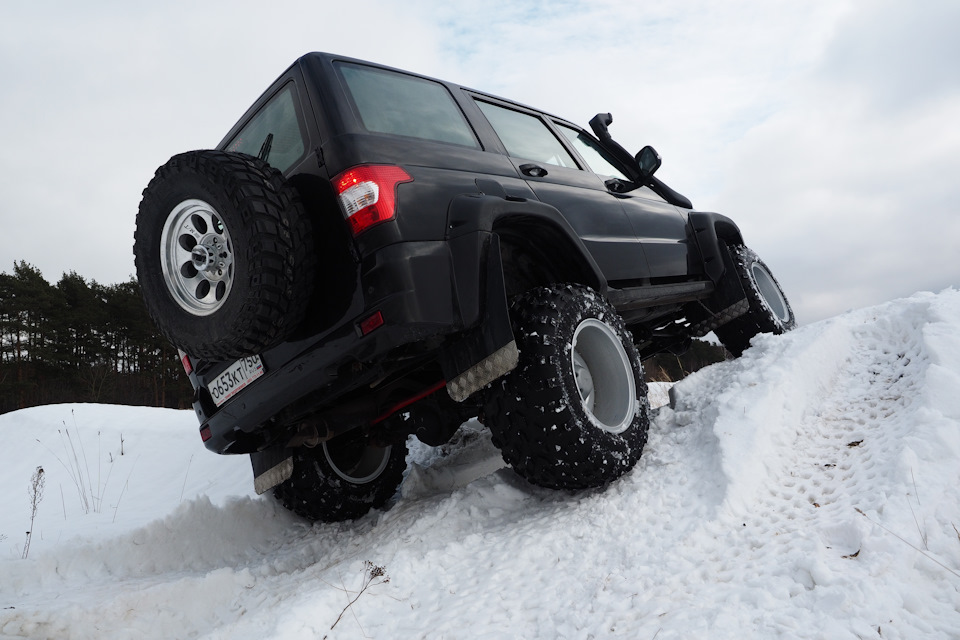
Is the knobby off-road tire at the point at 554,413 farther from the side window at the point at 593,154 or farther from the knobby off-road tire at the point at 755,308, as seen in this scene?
the knobby off-road tire at the point at 755,308

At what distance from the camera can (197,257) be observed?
6.71 feet

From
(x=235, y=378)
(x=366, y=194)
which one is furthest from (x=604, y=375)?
(x=235, y=378)

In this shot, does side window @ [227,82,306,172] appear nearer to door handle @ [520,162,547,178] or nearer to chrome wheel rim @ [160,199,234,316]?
chrome wheel rim @ [160,199,234,316]

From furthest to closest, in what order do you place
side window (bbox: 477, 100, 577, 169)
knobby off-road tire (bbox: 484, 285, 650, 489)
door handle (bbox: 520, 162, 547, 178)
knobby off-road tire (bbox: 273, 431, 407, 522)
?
1. knobby off-road tire (bbox: 273, 431, 407, 522)
2. side window (bbox: 477, 100, 577, 169)
3. door handle (bbox: 520, 162, 547, 178)
4. knobby off-road tire (bbox: 484, 285, 650, 489)

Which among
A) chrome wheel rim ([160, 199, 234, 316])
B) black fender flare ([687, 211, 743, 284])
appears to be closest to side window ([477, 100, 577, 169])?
black fender flare ([687, 211, 743, 284])

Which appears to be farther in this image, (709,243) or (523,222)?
(709,243)

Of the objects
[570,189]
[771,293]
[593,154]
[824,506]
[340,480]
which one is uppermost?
[593,154]

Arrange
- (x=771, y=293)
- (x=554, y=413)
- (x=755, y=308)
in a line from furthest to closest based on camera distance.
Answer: (x=771, y=293) → (x=755, y=308) → (x=554, y=413)

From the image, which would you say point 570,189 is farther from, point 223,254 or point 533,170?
point 223,254

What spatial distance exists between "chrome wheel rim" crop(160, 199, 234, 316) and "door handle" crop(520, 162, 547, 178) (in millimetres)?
1409

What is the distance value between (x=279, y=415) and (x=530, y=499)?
1.17 m

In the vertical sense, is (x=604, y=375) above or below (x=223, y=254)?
below

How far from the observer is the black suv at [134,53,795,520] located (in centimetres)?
191

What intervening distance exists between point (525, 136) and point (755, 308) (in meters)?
2.37
